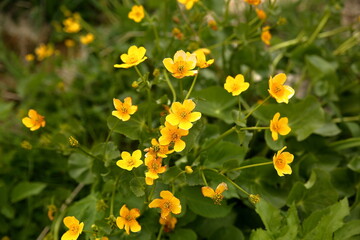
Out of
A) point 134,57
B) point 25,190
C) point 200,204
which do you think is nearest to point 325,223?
point 200,204

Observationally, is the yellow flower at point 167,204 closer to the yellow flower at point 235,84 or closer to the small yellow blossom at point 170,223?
the small yellow blossom at point 170,223

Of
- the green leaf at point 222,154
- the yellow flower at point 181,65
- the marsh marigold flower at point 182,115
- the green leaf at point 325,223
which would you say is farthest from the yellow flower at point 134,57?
the green leaf at point 325,223

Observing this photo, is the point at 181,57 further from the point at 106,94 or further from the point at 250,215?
the point at 106,94

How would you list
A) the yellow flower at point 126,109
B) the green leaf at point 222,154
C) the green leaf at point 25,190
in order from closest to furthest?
the yellow flower at point 126,109
the green leaf at point 222,154
the green leaf at point 25,190

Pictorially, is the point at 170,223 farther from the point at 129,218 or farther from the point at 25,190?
the point at 25,190

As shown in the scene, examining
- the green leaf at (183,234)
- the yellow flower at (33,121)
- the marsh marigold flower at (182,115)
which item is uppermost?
the marsh marigold flower at (182,115)

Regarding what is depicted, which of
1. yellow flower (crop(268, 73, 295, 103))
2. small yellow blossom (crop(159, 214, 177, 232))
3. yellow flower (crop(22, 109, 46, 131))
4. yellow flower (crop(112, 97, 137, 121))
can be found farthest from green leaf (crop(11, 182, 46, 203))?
yellow flower (crop(268, 73, 295, 103))

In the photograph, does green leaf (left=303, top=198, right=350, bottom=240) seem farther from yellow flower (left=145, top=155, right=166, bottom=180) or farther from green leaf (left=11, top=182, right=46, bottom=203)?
green leaf (left=11, top=182, right=46, bottom=203)

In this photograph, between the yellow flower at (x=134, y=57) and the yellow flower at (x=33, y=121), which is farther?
the yellow flower at (x=33, y=121)
